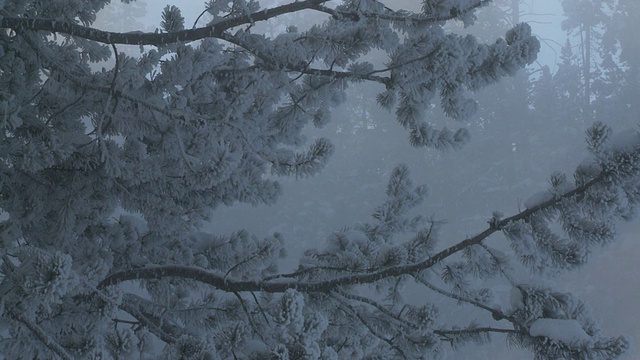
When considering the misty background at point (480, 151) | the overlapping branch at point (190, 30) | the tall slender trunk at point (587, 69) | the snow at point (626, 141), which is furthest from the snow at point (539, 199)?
the tall slender trunk at point (587, 69)

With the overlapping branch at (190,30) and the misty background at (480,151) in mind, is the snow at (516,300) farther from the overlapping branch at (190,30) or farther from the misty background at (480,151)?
the misty background at (480,151)

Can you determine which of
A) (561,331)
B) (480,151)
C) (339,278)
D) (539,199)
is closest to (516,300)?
(561,331)

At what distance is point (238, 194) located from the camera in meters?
4.93

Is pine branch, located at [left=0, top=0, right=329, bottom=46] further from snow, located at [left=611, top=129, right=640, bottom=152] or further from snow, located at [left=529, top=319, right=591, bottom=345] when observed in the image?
snow, located at [left=529, top=319, right=591, bottom=345]

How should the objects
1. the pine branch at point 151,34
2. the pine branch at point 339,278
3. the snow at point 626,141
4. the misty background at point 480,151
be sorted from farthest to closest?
1. the misty background at point 480,151
2. the pine branch at point 151,34
3. the pine branch at point 339,278
4. the snow at point 626,141

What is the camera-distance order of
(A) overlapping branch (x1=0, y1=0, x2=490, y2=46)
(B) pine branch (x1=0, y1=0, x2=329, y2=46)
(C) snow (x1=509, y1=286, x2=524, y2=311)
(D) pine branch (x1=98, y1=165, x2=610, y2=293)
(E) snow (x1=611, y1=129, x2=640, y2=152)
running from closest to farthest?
(E) snow (x1=611, y1=129, x2=640, y2=152) → (D) pine branch (x1=98, y1=165, x2=610, y2=293) → (C) snow (x1=509, y1=286, x2=524, y2=311) → (B) pine branch (x1=0, y1=0, x2=329, y2=46) → (A) overlapping branch (x1=0, y1=0, x2=490, y2=46)

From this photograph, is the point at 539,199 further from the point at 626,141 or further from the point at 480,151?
the point at 480,151

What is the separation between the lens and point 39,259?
2213 mm

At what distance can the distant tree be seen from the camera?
274 centimetres

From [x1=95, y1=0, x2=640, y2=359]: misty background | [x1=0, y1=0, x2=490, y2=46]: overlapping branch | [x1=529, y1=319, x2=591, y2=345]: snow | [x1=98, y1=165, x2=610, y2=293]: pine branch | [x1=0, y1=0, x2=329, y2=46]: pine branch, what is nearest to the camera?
[x1=529, y1=319, x2=591, y2=345]: snow

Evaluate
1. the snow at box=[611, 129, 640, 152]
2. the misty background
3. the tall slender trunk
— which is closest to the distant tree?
the snow at box=[611, 129, 640, 152]

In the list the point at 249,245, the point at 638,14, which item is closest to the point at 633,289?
the point at 638,14

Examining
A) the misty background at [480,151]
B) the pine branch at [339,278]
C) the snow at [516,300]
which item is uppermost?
the misty background at [480,151]

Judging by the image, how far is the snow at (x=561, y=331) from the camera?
8.74ft
